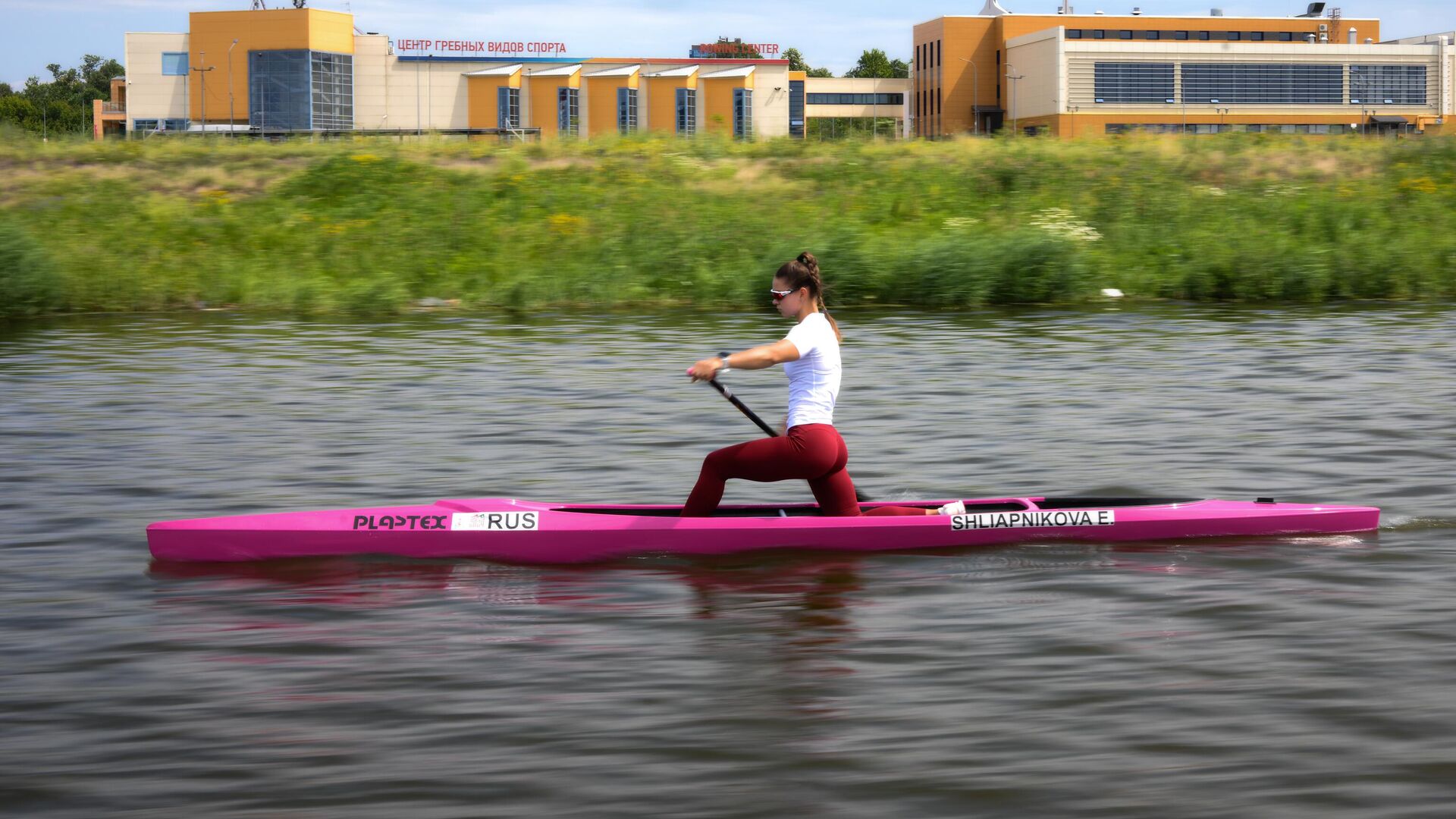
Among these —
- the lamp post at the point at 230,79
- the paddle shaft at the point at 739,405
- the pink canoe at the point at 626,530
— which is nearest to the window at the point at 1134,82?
the lamp post at the point at 230,79

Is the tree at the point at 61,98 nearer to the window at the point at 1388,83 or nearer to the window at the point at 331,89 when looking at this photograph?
the window at the point at 331,89

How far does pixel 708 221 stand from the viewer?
2736 centimetres

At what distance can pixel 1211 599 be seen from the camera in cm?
712

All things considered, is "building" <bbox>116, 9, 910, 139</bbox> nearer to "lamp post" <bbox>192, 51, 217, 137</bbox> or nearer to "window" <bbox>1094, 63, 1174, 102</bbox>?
"lamp post" <bbox>192, 51, 217, 137</bbox>

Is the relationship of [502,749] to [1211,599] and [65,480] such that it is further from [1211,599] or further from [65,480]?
[65,480]

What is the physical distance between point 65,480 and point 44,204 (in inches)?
804


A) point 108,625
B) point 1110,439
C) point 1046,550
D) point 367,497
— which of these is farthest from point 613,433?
point 108,625

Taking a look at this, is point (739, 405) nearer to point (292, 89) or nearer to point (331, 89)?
point (292, 89)

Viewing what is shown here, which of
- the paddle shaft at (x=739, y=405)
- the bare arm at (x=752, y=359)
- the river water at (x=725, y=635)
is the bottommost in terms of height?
the river water at (x=725, y=635)

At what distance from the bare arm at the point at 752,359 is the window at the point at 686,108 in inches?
3553

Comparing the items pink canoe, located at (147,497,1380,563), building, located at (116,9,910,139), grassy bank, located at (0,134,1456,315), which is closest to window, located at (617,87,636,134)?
building, located at (116,9,910,139)

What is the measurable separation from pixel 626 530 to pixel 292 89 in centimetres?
9045

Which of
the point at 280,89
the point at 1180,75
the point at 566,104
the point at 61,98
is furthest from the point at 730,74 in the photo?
the point at 61,98

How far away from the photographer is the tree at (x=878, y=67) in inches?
5453
